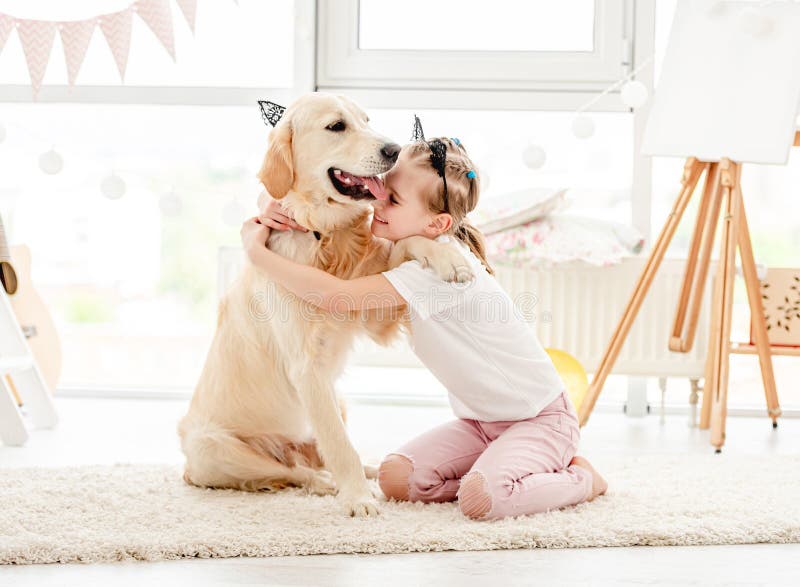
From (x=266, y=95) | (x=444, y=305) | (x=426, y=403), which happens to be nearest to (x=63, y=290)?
(x=266, y=95)

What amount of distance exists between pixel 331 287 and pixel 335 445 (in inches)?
12.8

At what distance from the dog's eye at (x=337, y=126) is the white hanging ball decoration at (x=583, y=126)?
1.62m

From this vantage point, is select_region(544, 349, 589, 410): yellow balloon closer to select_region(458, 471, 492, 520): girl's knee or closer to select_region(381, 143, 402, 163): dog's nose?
select_region(458, 471, 492, 520): girl's knee

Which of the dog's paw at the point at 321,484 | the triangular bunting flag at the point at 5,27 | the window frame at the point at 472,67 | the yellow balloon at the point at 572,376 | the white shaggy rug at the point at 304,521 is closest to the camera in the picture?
the white shaggy rug at the point at 304,521

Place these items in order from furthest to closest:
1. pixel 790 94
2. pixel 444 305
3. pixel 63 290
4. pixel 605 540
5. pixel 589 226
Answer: pixel 63 290 → pixel 589 226 → pixel 790 94 → pixel 444 305 → pixel 605 540

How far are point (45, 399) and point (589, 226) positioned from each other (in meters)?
2.06

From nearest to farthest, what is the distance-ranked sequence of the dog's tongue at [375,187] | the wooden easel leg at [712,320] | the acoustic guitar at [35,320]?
1. the dog's tongue at [375,187]
2. the wooden easel leg at [712,320]
3. the acoustic guitar at [35,320]

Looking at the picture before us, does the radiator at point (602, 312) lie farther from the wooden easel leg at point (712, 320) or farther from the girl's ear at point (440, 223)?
the girl's ear at point (440, 223)

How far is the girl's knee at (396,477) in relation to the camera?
1.89m

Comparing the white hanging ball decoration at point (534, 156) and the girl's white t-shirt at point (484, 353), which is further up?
the white hanging ball decoration at point (534, 156)

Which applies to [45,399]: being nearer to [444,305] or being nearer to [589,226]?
[444,305]

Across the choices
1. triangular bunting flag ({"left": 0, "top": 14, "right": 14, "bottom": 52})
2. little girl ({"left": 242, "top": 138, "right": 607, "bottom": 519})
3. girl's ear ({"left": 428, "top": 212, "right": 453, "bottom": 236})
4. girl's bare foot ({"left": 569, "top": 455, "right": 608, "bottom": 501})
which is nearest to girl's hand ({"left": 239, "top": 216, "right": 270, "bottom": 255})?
little girl ({"left": 242, "top": 138, "right": 607, "bottom": 519})

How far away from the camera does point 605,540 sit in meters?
1.60

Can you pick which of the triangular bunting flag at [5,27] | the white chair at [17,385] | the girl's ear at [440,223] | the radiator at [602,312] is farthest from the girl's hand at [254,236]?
the triangular bunting flag at [5,27]
